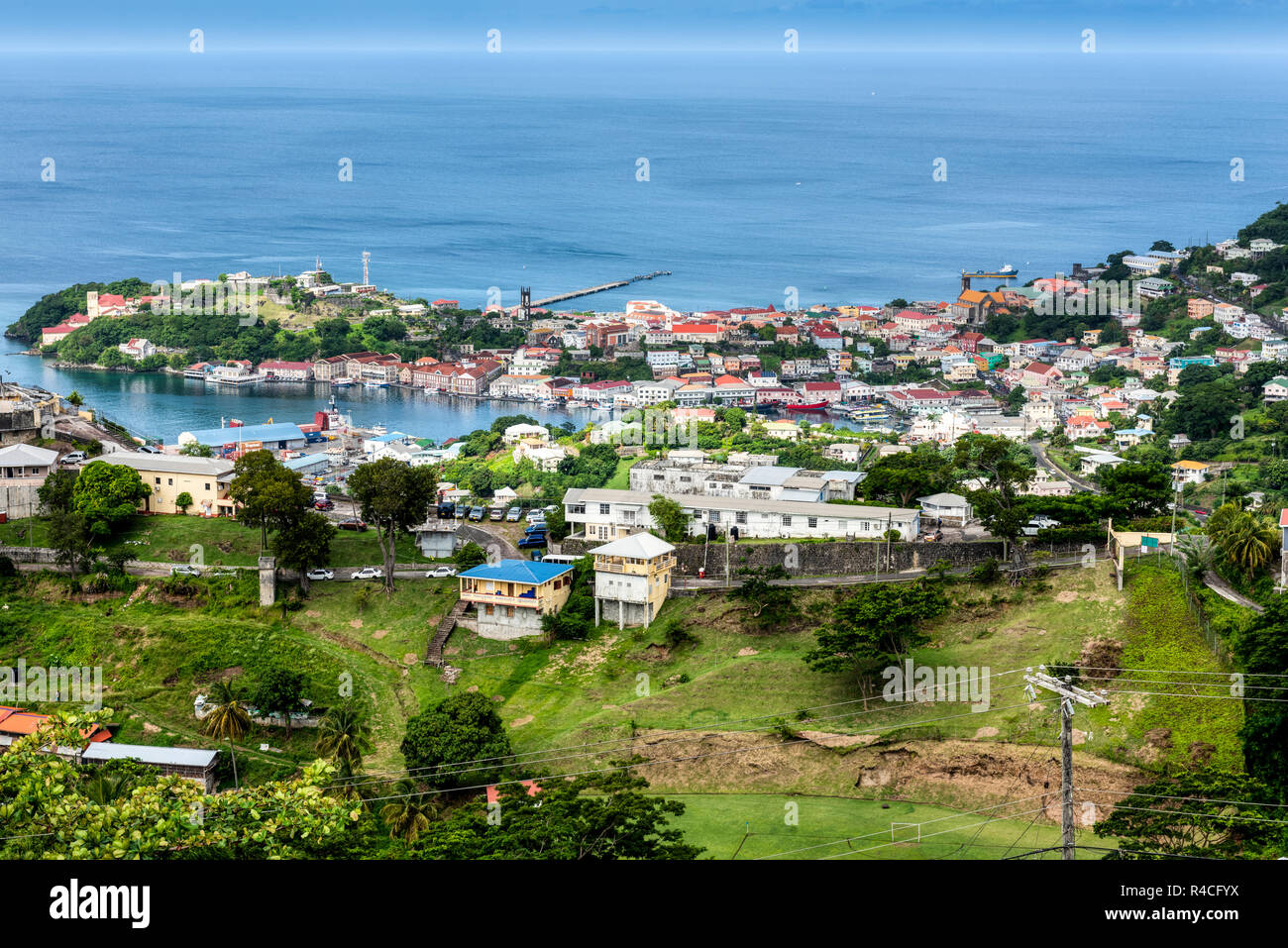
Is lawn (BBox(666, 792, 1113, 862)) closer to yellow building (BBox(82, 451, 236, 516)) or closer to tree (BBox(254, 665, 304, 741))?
tree (BBox(254, 665, 304, 741))

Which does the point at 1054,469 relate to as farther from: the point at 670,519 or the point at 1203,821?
the point at 1203,821

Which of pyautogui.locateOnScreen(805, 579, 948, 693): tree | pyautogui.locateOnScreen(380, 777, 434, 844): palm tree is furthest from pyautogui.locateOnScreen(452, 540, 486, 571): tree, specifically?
pyautogui.locateOnScreen(380, 777, 434, 844): palm tree

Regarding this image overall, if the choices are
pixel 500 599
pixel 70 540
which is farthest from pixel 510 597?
pixel 70 540

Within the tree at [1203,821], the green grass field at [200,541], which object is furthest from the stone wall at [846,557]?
the tree at [1203,821]

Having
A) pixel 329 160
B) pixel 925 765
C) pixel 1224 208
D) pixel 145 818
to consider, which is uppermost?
pixel 329 160

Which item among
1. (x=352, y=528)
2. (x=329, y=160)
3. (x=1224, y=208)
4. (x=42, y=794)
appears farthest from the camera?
(x=329, y=160)

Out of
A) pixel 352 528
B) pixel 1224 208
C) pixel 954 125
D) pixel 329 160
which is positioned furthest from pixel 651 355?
pixel 954 125

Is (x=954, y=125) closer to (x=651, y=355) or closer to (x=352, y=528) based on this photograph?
(x=651, y=355)
